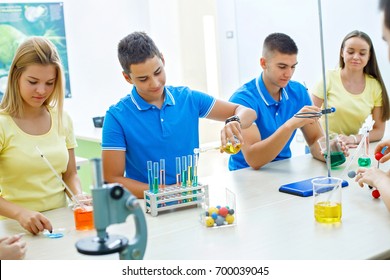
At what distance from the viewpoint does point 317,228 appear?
1342mm

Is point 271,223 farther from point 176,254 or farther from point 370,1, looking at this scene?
point 370,1

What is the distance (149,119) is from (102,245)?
1141 millimetres

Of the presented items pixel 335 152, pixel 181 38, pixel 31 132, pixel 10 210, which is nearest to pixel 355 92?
pixel 335 152

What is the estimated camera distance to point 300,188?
169cm

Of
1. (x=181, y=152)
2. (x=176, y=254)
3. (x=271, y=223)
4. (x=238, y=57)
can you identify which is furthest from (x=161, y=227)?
(x=238, y=57)

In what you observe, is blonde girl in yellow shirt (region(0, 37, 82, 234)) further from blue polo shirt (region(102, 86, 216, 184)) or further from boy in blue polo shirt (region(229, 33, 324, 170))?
boy in blue polo shirt (region(229, 33, 324, 170))

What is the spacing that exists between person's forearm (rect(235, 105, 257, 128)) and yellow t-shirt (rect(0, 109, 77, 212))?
2.27ft

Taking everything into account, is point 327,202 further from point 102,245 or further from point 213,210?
point 102,245

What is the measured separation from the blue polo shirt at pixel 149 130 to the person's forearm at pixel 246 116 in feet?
0.66

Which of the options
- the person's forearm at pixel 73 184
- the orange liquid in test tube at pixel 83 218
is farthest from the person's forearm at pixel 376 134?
the orange liquid in test tube at pixel 83 218

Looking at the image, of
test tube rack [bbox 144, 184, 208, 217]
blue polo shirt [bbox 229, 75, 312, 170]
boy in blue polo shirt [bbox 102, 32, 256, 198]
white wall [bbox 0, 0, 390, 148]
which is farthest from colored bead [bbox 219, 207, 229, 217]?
white wall [bbox 0, 0, 390, 148]

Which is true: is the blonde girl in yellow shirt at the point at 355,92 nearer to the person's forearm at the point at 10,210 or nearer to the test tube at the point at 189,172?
the test tube at the point at 189,172

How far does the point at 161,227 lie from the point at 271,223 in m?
0.32

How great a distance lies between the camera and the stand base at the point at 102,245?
2.63 ft
